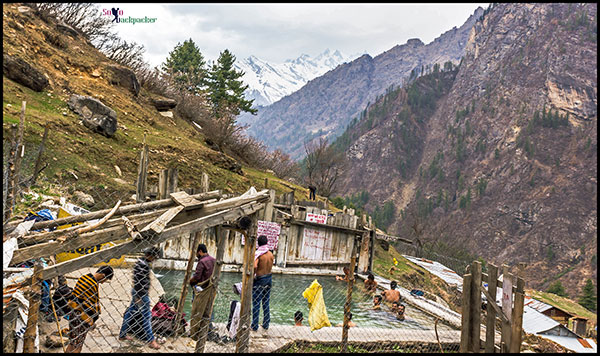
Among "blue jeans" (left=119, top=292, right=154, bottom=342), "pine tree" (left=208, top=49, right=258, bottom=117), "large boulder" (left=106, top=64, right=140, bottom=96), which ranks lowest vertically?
"blue jeans" (left=119, top=292, right=154, bottom=342)

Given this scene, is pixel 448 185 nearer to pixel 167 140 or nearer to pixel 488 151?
pixel 488 151

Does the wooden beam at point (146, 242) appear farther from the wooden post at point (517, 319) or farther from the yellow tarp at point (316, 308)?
the wooden post at point (517, 319)

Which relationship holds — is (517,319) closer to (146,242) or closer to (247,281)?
(247,281)

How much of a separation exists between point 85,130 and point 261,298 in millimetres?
14500

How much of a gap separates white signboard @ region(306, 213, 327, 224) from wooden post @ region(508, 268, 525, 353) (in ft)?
31.0

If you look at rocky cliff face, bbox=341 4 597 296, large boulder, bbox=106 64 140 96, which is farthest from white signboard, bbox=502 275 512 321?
rocky cliff face, bbox=341 4 597 296

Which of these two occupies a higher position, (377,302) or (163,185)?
(163,185)

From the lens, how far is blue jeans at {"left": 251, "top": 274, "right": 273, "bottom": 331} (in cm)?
799

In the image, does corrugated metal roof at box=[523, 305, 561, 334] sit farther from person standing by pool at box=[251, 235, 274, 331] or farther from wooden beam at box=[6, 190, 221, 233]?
wooden beam at box=[6, 190, 221, 233]

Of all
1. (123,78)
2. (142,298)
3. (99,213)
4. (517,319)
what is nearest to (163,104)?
(123,78)

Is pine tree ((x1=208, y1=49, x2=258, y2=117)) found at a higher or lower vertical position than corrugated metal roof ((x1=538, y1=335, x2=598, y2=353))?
higher

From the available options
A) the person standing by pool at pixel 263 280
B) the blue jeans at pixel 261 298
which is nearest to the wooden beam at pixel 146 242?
the person standing by pool at pixel 263 280

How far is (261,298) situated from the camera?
8.20 m

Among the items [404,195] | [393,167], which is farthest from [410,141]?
[404,195]
